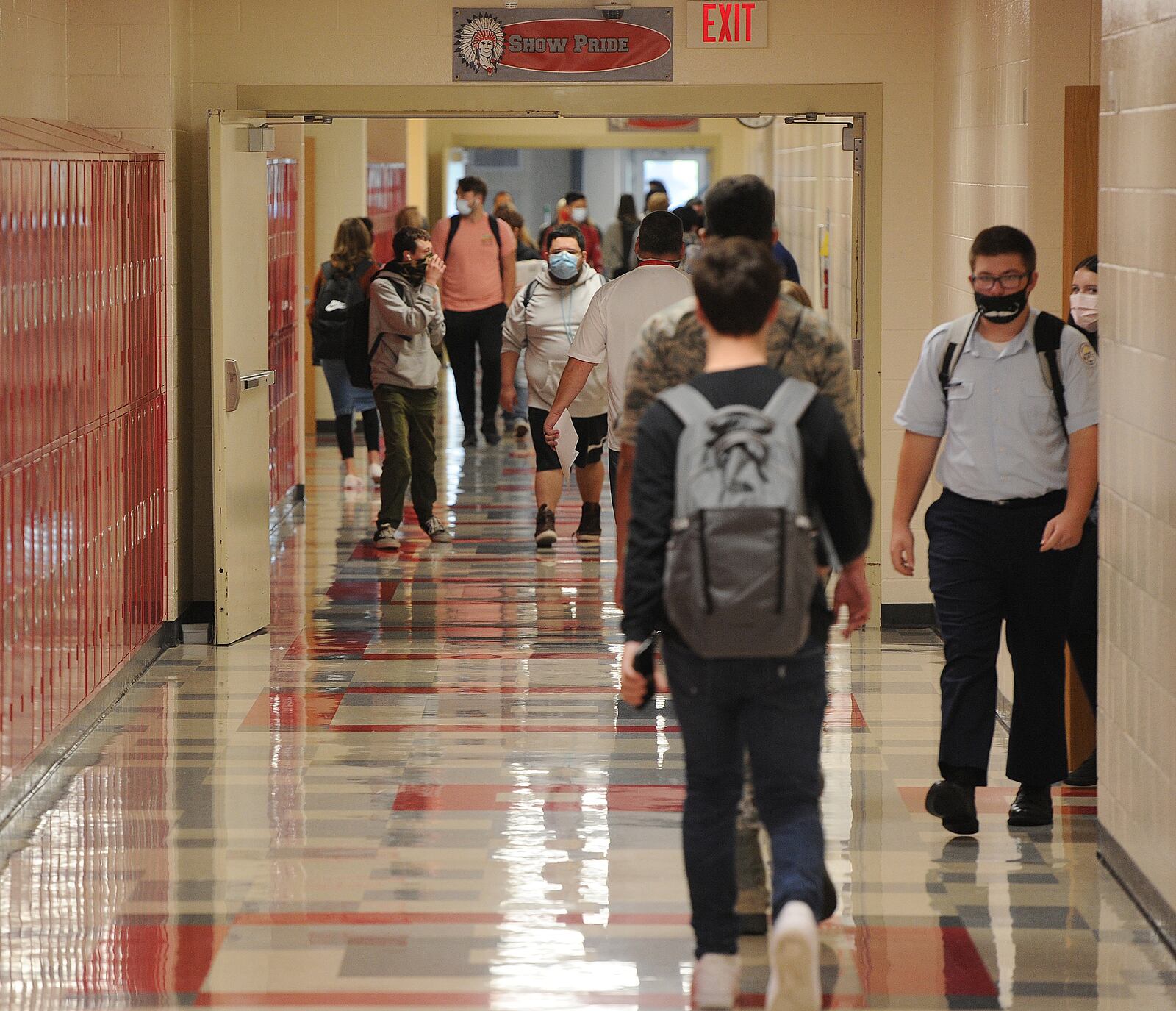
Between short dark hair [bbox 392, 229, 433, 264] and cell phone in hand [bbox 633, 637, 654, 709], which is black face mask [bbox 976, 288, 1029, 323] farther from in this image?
short dark hair [bbox 392, 229, 433, 264]

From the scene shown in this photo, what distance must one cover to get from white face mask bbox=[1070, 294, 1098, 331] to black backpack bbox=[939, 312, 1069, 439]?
418 millimetres

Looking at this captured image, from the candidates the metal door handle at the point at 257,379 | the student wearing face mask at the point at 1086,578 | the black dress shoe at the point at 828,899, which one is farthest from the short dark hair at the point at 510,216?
the black dress shoe at the point at 828,899

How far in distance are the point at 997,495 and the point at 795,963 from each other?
5.82 ft

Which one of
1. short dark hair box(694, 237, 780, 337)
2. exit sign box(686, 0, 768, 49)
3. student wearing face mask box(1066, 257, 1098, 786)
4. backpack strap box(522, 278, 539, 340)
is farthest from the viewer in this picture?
backpack strap box(522, 278, 539, 340)

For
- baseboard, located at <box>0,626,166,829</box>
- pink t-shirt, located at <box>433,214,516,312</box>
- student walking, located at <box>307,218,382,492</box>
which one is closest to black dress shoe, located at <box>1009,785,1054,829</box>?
baseboard, located at <box>0,626,166,829</box>

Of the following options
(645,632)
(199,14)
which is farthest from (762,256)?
(199,14)

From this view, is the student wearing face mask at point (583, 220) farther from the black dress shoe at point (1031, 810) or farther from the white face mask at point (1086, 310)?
the black dress shoe at point (1031, 810)

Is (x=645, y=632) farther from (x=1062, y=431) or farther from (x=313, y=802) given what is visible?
(x=313, y=802)

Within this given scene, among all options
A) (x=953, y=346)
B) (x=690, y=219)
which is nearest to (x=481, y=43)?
(x=953, y=346)

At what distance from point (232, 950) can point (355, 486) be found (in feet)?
24.3

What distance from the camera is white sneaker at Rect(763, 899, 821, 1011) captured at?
3104mm

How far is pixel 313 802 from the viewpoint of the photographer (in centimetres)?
502

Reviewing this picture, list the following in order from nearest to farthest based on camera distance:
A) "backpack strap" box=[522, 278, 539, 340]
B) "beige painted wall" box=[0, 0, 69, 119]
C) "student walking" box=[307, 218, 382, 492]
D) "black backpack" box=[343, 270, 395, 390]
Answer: "beige painted wall" box=[0, 0, 69, 119] → "backpack strap" box=[522, 278, 539, 340] → "black backpack" box=[343, 270, 395, 390] → "student walking" box=[307, 218, 382, 492]

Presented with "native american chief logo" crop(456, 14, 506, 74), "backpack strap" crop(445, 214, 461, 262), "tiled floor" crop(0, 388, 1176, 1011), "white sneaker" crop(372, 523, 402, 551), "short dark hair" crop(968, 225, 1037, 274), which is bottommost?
"tiled floor" crop(0, 388, 1176, 1011)
